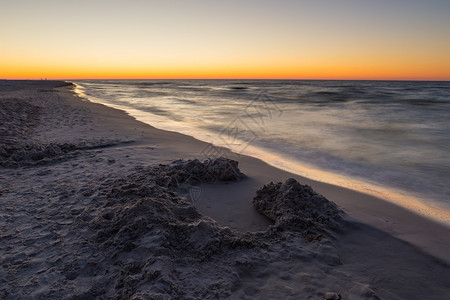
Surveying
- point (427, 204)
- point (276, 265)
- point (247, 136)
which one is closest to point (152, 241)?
point (276, 265)

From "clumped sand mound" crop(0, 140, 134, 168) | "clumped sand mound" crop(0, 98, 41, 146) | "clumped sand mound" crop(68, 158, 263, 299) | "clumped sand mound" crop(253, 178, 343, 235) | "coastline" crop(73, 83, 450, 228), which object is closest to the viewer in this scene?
"clumped sand mound" crop(68, 158, 263, 299)

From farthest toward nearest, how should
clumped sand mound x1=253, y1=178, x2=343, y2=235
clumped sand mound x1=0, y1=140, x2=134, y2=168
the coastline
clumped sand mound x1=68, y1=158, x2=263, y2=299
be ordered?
clumped sand mound x1=0, y1=140, x2=134, y2=168 → the coastline → clumped sand mound x1=253, y1=178, x2=343, y2=235 → clumped sand mound x1=68, y1=158, x2=263, y2=299

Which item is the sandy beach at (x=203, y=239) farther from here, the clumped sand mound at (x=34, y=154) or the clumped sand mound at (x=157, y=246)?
the clumped sand mound at (x=34, y=154)

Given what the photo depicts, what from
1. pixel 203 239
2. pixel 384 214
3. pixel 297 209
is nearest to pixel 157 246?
pixel 203 239

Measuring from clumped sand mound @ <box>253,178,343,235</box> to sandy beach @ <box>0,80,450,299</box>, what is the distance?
13 millimetres

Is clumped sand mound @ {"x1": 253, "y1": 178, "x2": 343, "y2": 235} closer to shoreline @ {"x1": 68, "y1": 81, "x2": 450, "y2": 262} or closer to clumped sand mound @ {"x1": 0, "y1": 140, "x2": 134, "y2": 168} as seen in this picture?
shoreline @ {"x1": 68, "y1": 81, "x2": 450, "y2": 262}

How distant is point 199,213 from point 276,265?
1073mm

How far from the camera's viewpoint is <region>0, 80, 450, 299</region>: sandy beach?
7.06 ft

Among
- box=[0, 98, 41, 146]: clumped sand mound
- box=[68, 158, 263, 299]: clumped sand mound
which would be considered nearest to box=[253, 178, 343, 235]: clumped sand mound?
box=[68, 158, 263, 299]: clumped sand mound

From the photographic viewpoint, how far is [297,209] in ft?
10.4

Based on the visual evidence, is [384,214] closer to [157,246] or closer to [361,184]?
[361,184]

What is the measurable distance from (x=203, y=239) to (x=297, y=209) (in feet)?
3.82

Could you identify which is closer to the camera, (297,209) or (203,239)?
(203,239)

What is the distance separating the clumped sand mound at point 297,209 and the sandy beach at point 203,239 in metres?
0.01
